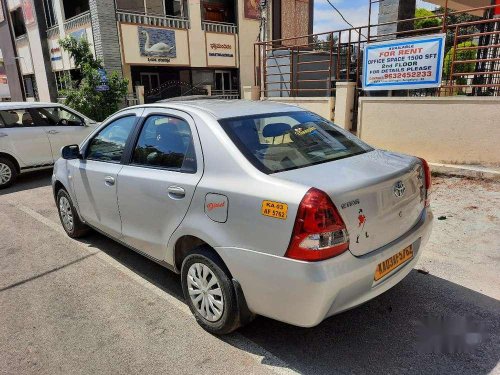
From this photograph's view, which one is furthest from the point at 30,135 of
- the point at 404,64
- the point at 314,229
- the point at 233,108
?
the point at 314,229

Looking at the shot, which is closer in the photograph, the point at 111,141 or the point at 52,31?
the point at 111,141

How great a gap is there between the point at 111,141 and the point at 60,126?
535 centimetres

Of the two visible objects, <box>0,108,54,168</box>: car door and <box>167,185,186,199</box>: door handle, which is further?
<box>0,108,54,168</box>: car door

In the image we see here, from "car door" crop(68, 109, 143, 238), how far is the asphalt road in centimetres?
53

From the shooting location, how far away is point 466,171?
6133 mm

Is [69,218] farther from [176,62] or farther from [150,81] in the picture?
[150,81]

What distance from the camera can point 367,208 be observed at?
2.36 m

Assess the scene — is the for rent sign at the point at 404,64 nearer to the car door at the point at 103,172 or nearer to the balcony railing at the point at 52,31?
the car door at the point at 103,172

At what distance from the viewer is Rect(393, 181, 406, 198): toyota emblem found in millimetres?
2555

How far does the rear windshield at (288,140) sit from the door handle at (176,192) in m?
0.53

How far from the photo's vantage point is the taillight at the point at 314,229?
217 centimetres

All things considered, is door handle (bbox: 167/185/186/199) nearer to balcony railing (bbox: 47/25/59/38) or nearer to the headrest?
the headrest

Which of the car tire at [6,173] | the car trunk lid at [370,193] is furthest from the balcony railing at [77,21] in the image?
the car trunk lid at [370,193]

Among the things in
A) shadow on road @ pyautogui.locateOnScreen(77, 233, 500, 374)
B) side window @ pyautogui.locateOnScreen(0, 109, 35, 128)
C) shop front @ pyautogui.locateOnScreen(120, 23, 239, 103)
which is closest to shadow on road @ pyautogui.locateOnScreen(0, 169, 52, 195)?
side window @ pyautogui.locateOnScreen(0, 109, 35, 128)
